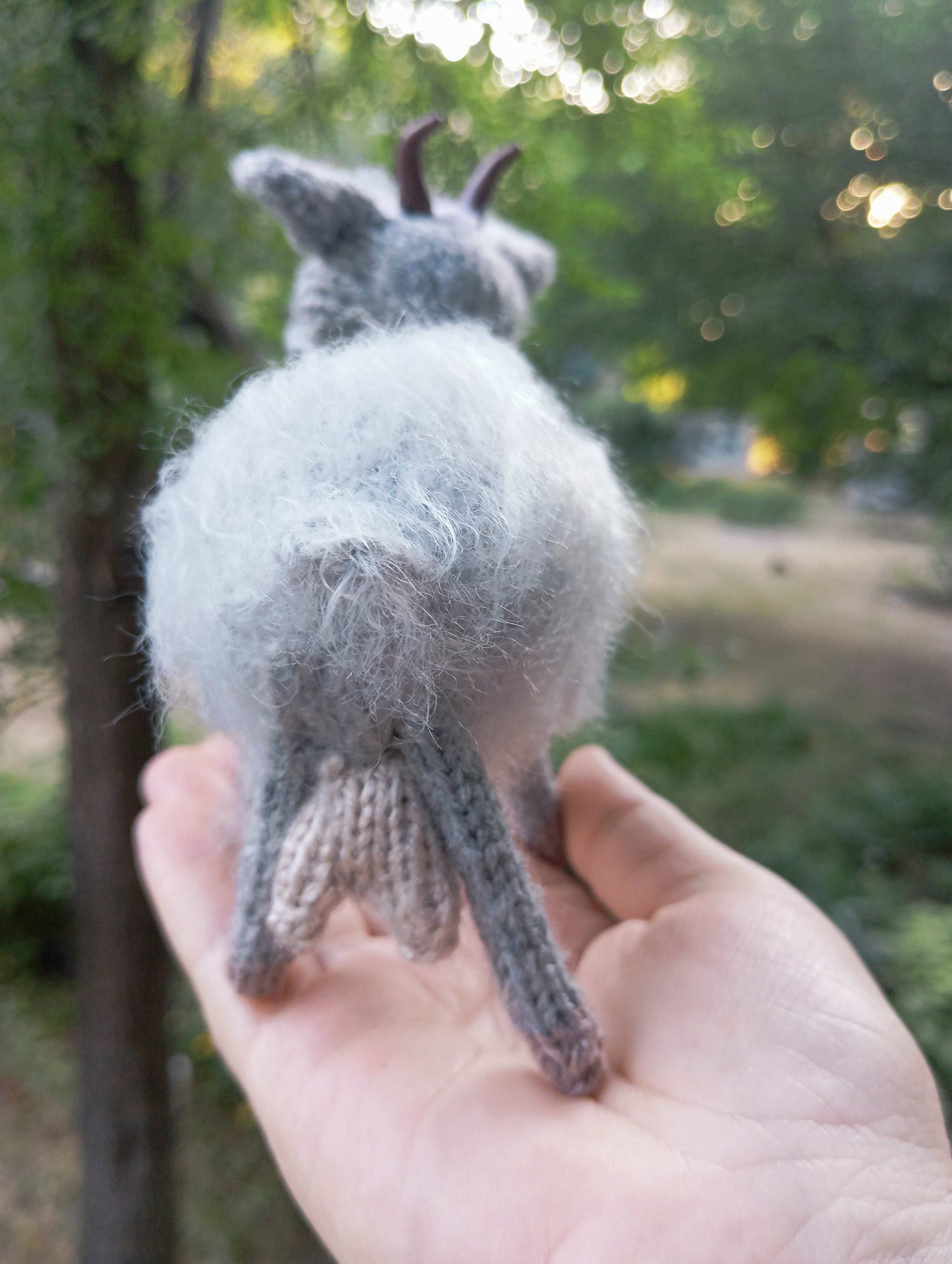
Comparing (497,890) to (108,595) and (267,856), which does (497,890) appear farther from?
(108,595)

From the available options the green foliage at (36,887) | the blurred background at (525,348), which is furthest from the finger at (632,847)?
the green foliage at (36,887)

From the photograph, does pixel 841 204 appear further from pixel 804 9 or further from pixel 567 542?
pixel 567 542

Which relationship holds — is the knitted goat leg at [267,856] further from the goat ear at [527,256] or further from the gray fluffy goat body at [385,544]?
the goat ear at [527,256]

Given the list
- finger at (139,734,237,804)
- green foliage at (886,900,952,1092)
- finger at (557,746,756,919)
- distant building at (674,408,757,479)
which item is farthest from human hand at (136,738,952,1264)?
distant building at (674,408,757,479)

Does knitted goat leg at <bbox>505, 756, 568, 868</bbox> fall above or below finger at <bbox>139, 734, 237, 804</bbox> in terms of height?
above

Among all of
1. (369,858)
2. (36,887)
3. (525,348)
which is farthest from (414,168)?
(36,887)

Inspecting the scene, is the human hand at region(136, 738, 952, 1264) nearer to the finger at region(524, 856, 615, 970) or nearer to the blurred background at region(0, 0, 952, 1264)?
the finger at region(524, 856, 615, 970)
